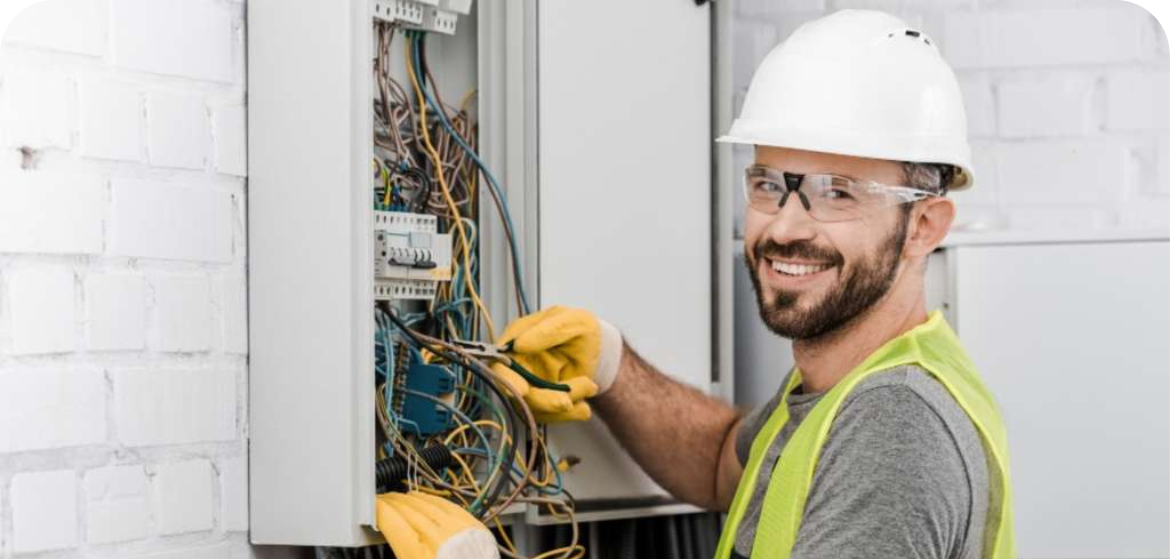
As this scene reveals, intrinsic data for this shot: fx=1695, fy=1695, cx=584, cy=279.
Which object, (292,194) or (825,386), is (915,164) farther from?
(292,194)

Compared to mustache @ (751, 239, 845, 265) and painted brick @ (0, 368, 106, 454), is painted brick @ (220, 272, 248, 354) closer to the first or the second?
painted brick @ (0, 368, 106, 454)

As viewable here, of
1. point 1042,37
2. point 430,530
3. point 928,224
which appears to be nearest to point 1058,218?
point 1042,37

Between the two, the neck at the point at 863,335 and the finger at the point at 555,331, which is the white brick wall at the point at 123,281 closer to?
the finger at the point at 555,331

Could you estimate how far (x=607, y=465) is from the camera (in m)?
2.46

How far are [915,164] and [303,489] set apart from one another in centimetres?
84

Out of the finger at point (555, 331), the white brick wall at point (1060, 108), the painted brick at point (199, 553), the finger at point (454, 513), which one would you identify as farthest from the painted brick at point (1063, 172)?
the painted brick at point (199, 553)

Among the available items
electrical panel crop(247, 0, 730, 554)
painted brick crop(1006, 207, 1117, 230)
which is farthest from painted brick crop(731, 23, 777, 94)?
painted brick crop(1006, 207, 1117, 230)

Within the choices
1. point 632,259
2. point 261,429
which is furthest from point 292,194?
point 632,259

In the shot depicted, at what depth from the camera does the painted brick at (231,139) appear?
2012 millimetres

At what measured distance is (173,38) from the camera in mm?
1941

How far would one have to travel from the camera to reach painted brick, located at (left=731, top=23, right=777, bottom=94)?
2.94 m

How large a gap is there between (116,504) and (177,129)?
429 mm

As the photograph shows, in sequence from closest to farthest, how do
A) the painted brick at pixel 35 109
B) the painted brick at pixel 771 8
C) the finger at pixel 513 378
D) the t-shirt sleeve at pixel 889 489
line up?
the painted brick at pixel 35 109
the t-shirt sleeve at pixel 889 489
the finger at pixel 513 378
the painted brick at pixel 771 8

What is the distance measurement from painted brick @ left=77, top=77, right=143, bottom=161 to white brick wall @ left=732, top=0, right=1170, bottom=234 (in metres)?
1.41
